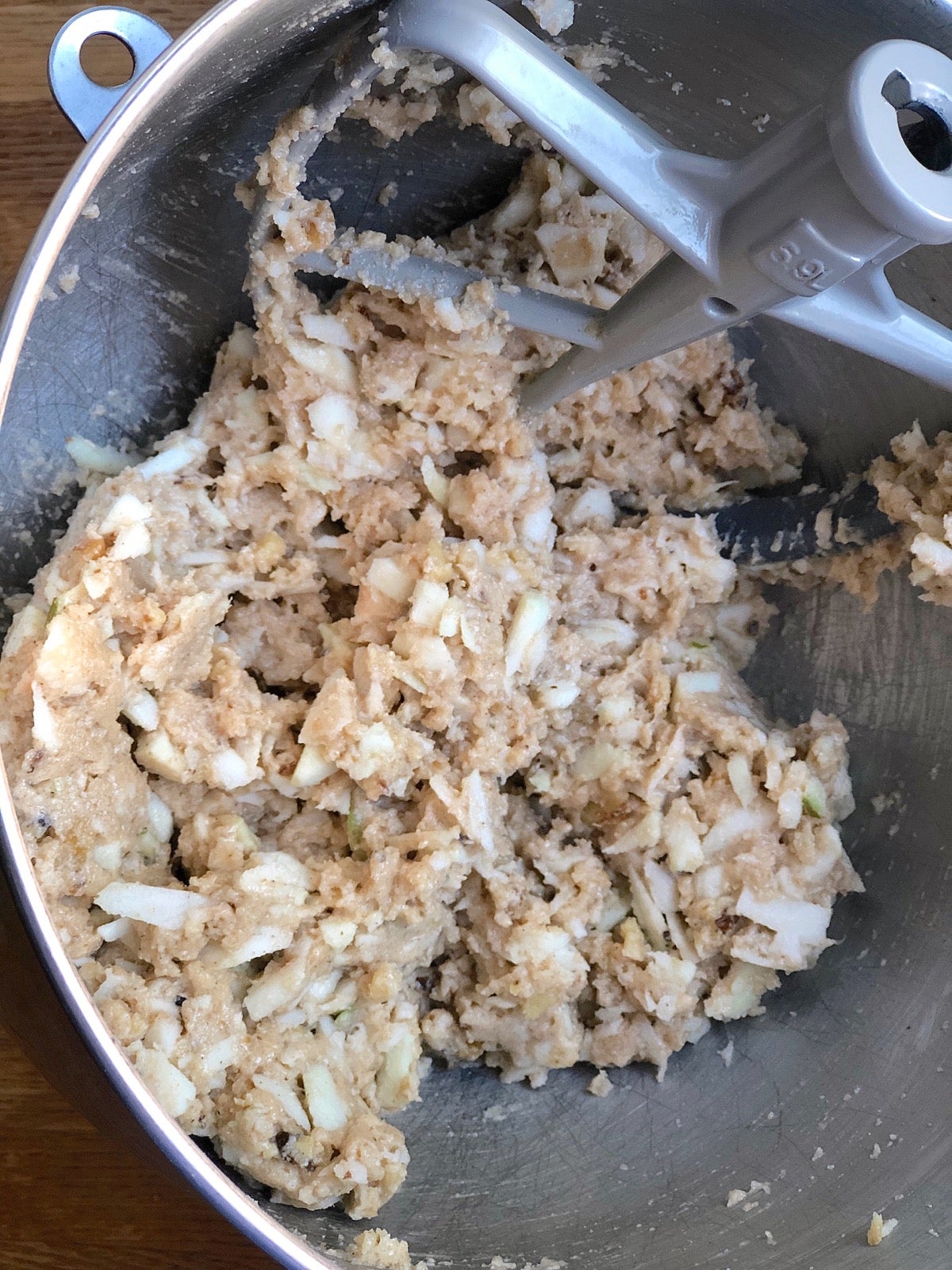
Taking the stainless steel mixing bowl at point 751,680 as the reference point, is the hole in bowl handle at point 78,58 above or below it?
above

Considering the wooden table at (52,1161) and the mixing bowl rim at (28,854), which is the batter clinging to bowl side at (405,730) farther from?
the wooden table at (52,1161)

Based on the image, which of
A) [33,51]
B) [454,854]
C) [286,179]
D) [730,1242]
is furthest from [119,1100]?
[33,51]

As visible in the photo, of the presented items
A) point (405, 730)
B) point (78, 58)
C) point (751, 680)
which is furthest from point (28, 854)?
point (751, 680)

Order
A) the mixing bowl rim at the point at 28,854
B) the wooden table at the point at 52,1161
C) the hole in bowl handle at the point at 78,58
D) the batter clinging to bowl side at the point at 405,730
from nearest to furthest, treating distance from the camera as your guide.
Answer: the mixing bowl rim at the point at 28,854
the hole in bowl handle at the point at 78,58
the batter clinging to bowl side at the point at 405,730
the wooden table at the point at 52,1161

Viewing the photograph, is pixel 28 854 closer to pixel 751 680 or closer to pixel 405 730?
pixel 405 730

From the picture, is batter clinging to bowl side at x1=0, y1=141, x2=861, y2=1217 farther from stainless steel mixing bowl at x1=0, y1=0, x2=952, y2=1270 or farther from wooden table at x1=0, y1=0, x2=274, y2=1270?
wooden table at x1=0, y1=0, x2=274, y2=1270

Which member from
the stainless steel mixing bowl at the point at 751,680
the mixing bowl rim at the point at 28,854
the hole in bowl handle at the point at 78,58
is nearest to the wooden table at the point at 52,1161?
the stainless steel mixing bowl at the point at 751,680
